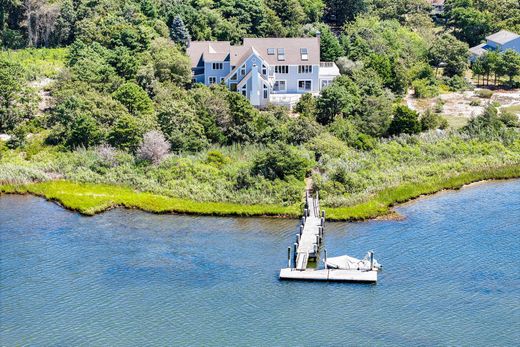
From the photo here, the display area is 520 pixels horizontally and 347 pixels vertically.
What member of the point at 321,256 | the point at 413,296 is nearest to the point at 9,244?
the point at 321,256

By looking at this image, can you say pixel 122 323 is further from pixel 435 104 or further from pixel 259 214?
pixel 435 104

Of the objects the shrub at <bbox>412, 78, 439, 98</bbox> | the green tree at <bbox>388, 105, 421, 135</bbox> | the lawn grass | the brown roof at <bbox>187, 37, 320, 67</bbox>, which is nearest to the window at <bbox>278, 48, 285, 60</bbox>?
the brown roof at <bbox>187, 37, 320, 67</bbox>

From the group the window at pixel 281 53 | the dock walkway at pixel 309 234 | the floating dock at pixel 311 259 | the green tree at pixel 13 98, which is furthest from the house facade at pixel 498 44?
the green tree at pixel 13 98

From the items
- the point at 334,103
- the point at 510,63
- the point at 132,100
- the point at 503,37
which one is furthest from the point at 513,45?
the point at 132,100

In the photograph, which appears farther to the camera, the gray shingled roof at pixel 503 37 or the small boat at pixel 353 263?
the gray shingled roof at pixel 503 37

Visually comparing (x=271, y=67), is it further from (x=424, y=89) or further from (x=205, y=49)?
(x=424, y=89)

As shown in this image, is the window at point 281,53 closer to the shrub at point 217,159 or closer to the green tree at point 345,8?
the shrub at point 217,159

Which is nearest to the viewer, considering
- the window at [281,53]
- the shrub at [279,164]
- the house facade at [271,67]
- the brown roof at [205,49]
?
the shrub at [279,164]
